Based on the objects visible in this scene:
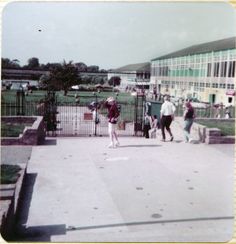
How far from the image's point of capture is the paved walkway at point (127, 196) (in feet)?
15.6

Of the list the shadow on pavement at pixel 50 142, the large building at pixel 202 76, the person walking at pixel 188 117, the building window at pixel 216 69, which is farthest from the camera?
the building window at pixel 216 69

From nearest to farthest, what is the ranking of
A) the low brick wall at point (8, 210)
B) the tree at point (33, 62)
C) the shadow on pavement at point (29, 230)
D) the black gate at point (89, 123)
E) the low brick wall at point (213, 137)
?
the low brick wall at point (8, 210) < the shadow on pavement at point (29, 230) < the tree at point (33, 62) < the low brick wall at point (213, 137) < the black gate at point (89, 123)

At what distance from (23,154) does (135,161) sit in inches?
106

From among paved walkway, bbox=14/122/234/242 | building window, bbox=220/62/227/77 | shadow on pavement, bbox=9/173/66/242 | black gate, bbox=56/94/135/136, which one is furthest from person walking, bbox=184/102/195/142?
building window, bbox=220/62/227/77

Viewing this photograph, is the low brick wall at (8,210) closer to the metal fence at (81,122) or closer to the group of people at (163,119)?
the group of people at (163,119)

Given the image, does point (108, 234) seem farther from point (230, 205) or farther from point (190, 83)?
point (190, 83)

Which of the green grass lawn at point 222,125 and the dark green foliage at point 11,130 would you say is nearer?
the dark green foliage at point 11,130

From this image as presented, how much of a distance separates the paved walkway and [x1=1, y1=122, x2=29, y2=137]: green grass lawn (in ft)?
5.21

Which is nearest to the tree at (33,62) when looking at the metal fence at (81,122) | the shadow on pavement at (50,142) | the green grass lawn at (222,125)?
the metal fence at (81,122)

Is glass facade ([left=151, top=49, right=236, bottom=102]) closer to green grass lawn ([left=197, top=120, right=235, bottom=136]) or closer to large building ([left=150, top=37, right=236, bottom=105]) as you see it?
large building ([left=150, top=37, right=236, bottom=105])

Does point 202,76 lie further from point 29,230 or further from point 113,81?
point 29,230

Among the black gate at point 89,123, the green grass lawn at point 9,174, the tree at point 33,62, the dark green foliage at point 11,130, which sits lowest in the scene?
the black gate at point 89,123

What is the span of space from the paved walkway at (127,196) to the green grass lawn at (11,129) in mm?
1588

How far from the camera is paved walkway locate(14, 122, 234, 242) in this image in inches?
187
